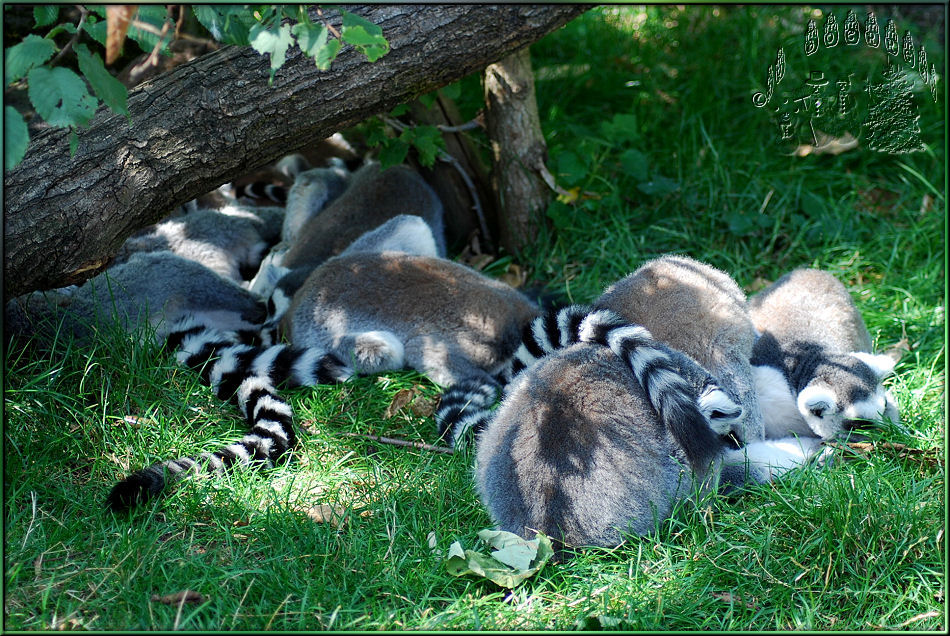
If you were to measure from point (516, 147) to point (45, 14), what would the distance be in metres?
3.01

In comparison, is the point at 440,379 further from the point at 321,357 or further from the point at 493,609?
the point at 493,609

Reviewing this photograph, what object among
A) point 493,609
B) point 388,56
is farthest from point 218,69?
point 493,609

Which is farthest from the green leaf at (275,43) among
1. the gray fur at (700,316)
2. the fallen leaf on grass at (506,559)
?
the gray fur at (700,316)

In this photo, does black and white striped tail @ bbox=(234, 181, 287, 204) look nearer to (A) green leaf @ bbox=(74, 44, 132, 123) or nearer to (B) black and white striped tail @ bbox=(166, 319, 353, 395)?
(B) black and white striped tail @ bbox=(166, 319, 353, 395)

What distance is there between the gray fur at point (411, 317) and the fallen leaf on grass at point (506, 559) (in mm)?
1306

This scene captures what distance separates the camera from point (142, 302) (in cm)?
425

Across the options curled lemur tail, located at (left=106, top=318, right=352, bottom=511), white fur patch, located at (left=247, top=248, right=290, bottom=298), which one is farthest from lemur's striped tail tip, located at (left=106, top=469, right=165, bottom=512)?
white fur patch, located at (left=247, top=248, right=290, bottom=298)

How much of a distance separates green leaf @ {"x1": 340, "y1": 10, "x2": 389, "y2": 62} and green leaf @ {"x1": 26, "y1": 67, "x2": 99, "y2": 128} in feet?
2.25

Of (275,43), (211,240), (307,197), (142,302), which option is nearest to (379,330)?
(142,302)

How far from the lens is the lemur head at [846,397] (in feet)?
11.2

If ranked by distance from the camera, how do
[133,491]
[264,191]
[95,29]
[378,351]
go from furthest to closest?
1. [264,191]
2. [378,351]
3. [133,491]
4. [95,29]

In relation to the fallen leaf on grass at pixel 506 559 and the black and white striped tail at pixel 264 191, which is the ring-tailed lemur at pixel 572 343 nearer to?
the fallen leaf on grass at pixel 506 559

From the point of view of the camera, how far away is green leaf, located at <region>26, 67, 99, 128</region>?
203cm

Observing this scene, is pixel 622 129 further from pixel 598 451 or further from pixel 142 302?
pixel 142 302
